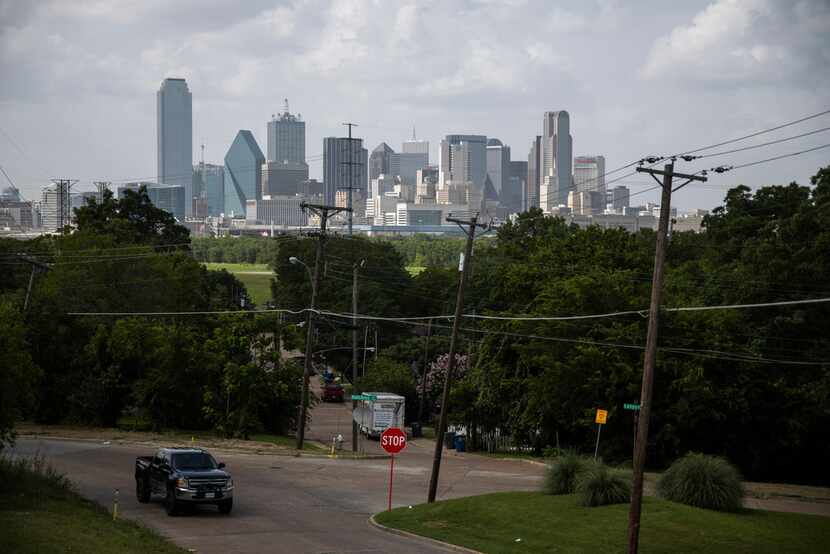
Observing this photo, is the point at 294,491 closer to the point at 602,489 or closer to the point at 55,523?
the point at 602,489

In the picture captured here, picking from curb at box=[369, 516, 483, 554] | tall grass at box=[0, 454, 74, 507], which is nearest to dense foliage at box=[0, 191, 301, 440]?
tall grass at box=[0, 454, 74, 507]

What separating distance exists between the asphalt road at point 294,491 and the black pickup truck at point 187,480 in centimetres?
47

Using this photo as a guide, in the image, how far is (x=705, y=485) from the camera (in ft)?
85.3

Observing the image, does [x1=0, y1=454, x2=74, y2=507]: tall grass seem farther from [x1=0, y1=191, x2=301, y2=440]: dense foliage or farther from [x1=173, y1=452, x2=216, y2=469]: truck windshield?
[x1=0, y1=191, x2=301, y2=440]: dense foliage

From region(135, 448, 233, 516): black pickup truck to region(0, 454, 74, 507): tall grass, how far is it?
234 centimetres

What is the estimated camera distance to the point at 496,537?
25031mm

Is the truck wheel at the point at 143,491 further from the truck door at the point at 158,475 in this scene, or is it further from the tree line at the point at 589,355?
the tree line at the point at 589,355

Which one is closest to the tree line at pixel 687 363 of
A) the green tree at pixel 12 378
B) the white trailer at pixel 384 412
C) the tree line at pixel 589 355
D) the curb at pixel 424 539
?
the tree line at pixel 589 355

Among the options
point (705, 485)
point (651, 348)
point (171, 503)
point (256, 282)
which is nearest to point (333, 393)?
point (171, 503)

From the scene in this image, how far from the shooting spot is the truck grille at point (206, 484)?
2727 centimetres

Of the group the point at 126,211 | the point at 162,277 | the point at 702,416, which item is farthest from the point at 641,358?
the point at 126,211

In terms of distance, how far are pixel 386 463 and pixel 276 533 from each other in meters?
19.9

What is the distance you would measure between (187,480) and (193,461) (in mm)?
874

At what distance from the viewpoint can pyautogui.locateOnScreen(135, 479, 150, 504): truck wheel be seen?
2922 cm
